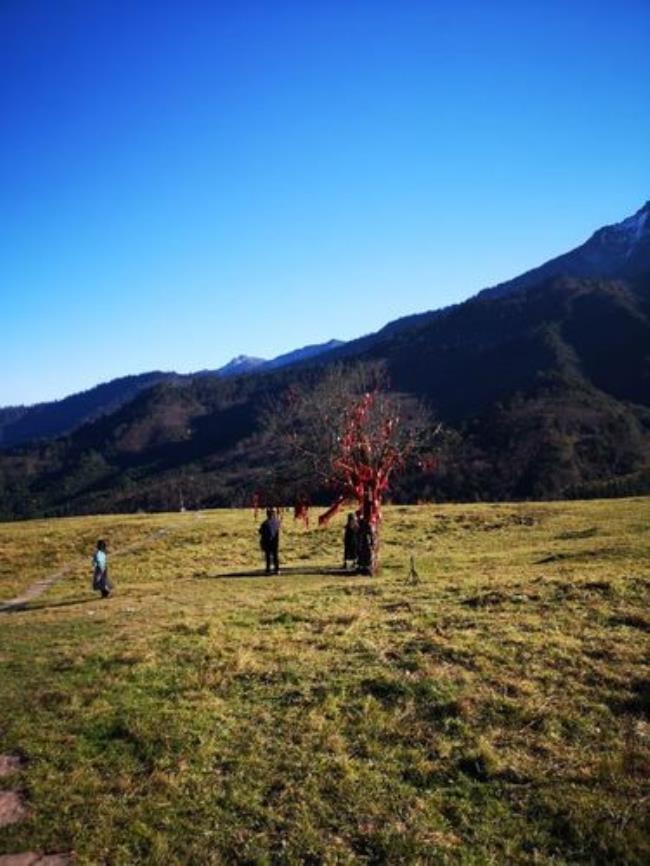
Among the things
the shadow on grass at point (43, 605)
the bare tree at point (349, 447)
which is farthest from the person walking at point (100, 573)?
the bare tree at point (349, 447)

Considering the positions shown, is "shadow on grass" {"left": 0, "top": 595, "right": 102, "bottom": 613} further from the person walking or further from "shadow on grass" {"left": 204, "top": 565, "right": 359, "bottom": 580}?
"shadow on grass" {"left": 204, "top": 565, "right": 359, "bottom": 580}

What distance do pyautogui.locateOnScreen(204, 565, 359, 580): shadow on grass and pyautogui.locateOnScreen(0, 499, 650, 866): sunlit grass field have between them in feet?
26.6

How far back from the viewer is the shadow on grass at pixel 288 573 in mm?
31130

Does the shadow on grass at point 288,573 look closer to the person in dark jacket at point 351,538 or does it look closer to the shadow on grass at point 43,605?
the person in dark jacket at point 351,538

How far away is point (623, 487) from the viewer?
14438 cm

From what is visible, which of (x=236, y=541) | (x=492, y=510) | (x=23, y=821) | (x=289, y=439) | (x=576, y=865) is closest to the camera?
(x=576, y=865)

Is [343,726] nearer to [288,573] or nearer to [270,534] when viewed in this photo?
[270,534]

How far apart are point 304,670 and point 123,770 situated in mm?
4249

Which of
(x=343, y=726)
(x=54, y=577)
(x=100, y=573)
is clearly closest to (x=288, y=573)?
(x=100, y=573)

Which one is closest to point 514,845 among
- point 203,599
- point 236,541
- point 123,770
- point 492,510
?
point 123,770

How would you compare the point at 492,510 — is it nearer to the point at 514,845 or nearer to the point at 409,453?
the point at 409,453

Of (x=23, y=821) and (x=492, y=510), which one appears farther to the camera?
(x=492, y=510)

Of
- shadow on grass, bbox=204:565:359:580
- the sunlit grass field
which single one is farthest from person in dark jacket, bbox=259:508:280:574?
the sunlit grass field

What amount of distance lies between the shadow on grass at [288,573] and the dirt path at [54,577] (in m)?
6.97
